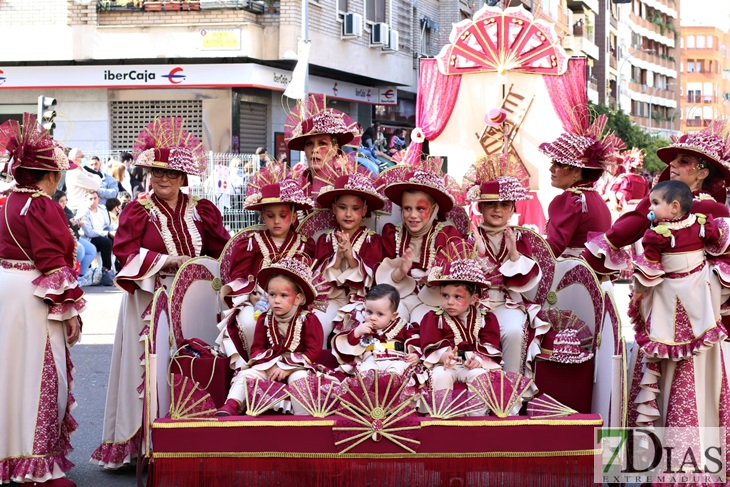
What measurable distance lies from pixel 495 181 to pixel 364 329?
4.15 ft

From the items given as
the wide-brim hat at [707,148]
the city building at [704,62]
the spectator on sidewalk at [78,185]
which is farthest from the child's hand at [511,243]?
the city building at [704,62]

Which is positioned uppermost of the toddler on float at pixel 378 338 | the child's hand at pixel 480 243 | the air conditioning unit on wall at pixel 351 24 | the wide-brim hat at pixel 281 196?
the air conditioning unit on wall at pixel 351 24

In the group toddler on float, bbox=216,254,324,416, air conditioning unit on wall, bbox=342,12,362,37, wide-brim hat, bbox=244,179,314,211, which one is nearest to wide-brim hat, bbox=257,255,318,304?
toddler on float, bbox=216,254,324,416

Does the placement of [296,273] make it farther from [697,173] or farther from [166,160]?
[697,173]

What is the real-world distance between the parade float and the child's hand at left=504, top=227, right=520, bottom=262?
0.20 meters

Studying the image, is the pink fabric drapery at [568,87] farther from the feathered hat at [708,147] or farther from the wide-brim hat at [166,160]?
the wide-brim hat at [166,160]

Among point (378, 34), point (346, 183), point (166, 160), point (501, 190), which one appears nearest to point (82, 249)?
point (166, 160)

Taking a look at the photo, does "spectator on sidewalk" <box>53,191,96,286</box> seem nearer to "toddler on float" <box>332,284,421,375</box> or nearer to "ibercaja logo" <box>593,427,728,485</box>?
"toddler on float" <box>332,284,421,375</box>

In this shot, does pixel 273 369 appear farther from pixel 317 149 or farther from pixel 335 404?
pixel 317 149

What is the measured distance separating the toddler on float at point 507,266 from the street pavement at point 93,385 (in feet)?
7.85

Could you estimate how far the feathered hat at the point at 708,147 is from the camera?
18.9 feet

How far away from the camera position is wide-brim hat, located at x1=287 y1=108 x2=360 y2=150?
280 inches

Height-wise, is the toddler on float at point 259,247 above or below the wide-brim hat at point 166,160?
below

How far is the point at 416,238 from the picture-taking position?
6.62 meters
